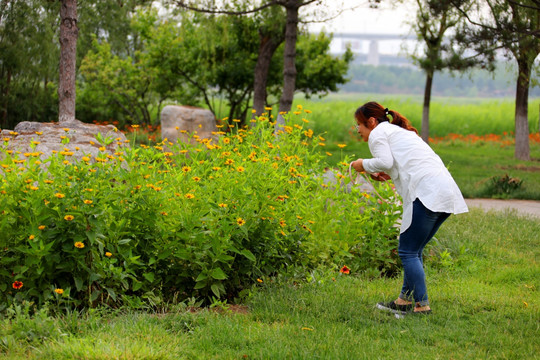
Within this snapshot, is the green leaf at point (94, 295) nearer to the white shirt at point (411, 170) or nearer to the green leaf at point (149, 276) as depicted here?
the green leaf at point (149, 276)

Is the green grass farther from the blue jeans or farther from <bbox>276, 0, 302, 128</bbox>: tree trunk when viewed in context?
<bbox>276, 0, 302, 128</bbox>: tree trunk

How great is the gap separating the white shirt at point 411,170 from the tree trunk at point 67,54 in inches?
246

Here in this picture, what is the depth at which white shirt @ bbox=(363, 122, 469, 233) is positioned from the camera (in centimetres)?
408

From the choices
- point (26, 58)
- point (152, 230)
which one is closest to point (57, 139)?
point (152, 230)

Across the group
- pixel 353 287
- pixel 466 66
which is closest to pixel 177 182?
pixel 353 287

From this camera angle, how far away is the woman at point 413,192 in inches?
162

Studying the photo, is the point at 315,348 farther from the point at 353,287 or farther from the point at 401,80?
the point at 401,80

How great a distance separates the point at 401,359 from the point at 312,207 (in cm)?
188

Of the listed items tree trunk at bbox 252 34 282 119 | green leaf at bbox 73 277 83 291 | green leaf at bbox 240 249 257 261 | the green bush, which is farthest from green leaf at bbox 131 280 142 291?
tree trunk at bbox 252 34 282 119

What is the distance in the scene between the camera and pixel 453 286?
4996 millimetres

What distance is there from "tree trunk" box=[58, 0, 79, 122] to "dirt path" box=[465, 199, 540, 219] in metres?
6.16

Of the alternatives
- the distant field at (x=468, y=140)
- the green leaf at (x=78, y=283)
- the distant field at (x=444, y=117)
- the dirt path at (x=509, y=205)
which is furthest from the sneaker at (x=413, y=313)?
the distant field at (x=444, y=117)

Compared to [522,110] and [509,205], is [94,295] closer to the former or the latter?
[509,205]

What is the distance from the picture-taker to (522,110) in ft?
50.6
